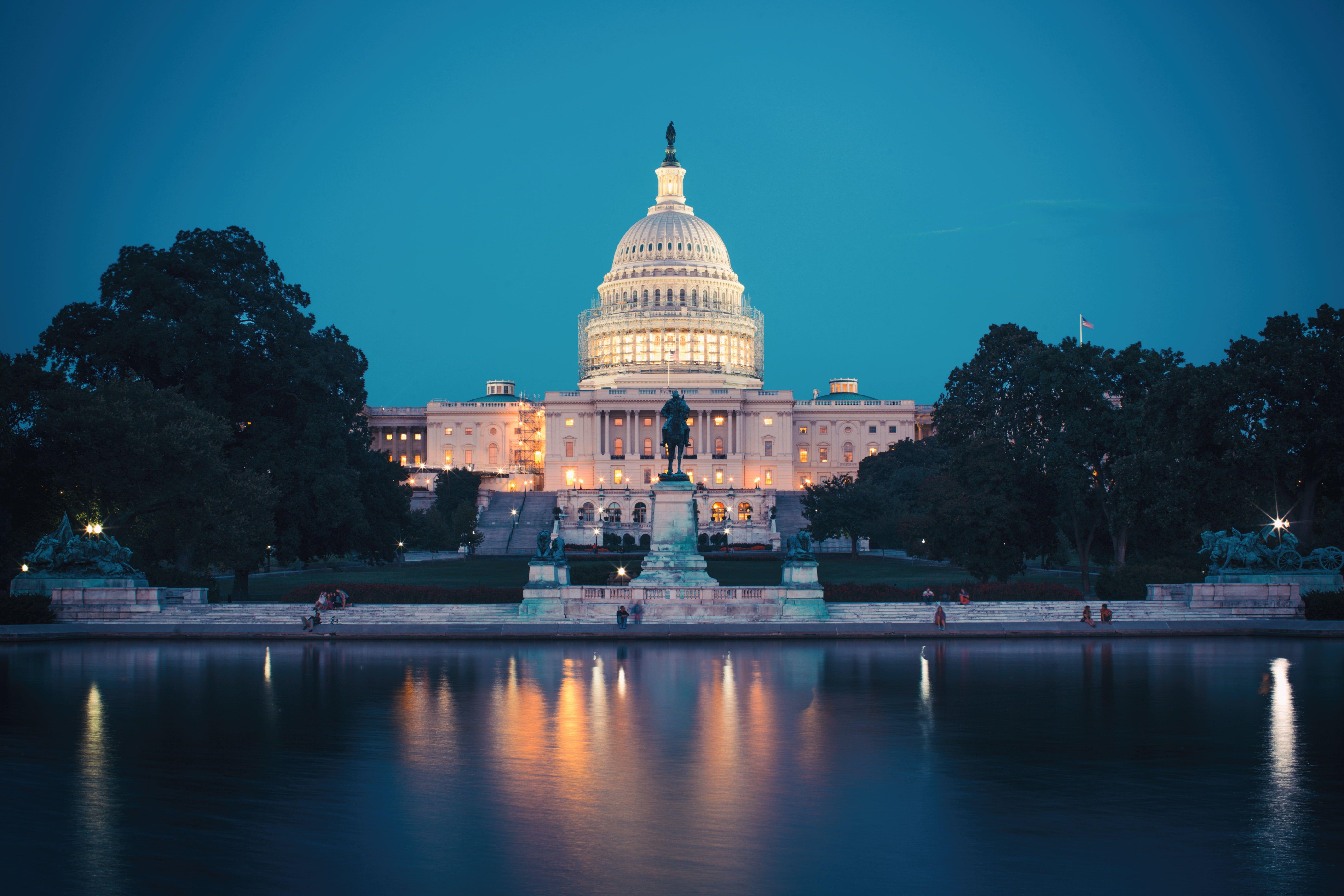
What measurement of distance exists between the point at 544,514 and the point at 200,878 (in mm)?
99286

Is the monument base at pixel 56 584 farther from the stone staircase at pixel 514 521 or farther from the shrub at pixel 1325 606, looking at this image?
the stone staircase at pixel 514 521

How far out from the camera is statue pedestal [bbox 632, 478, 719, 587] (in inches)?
1620

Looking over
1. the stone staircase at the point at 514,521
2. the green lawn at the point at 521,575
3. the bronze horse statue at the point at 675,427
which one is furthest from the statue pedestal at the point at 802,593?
the stone staircase at the point at 514,521

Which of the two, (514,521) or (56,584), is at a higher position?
(514,521)

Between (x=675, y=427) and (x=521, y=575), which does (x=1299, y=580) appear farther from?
(x=521, y=575)

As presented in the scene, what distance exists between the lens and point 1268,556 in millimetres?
38719

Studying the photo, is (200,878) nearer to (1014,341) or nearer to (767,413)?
(1014,341)

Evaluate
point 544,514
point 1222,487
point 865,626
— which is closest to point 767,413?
point 544,514

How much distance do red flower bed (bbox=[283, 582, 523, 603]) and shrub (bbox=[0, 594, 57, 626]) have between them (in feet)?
25.5

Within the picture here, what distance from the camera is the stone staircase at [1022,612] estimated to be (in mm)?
37500

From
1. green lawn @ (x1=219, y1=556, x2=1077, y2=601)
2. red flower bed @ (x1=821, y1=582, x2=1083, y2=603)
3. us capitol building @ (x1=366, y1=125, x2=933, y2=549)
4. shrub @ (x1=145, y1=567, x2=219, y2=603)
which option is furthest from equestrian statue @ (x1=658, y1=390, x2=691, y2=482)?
us capitol building @ (x1=366, y1=125, x2=933, y2=549)

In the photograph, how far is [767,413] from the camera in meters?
143

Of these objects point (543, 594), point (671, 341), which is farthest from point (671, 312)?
point (543, 594)

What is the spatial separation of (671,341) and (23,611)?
11969cm
